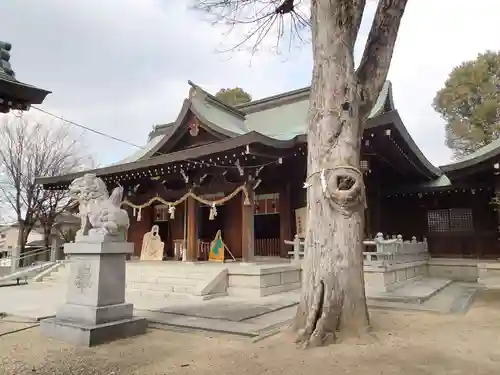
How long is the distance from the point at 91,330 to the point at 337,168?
4.04m

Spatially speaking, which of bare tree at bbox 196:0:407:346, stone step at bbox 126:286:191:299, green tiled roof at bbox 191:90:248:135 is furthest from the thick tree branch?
green tiled roof at bbox 191:90:248:135

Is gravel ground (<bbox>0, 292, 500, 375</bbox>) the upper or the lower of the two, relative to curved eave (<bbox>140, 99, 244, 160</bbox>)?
lower

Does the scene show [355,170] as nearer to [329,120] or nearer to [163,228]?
[329,120]

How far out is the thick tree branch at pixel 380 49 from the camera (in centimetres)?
614

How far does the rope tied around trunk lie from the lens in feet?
18.1

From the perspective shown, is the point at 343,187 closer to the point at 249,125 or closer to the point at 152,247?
the point at 152,247

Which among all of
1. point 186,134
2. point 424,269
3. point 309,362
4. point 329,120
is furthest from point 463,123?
point 309,362

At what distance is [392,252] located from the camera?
11.3 m

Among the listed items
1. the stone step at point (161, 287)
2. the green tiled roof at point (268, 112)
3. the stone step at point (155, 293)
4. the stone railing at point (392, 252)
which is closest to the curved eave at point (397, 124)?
the green tiled roof at point (268, 112)

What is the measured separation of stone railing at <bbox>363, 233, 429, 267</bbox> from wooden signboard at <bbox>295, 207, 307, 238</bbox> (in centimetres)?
216

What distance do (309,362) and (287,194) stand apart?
355 inches

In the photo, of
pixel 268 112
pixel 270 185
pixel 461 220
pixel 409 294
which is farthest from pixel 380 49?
pixel 268 112

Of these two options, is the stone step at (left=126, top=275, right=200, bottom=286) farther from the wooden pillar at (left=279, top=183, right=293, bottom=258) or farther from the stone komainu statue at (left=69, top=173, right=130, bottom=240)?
the stone komainu statue at (left=69, top=173, right=130, bottom=240)

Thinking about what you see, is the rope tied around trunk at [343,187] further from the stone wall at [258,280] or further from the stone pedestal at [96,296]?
the stone wall at [258,280]
